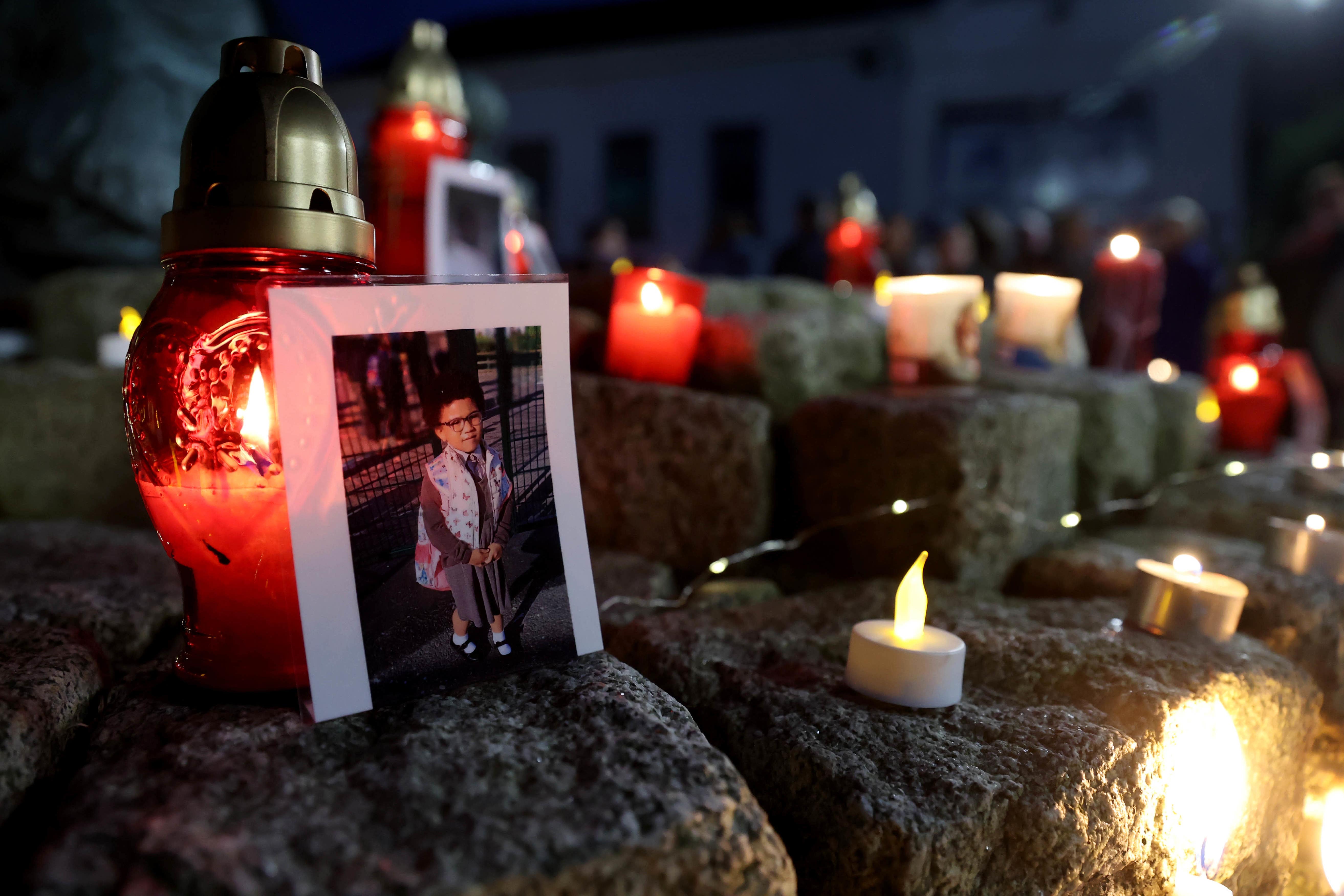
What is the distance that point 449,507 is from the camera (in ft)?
2.39

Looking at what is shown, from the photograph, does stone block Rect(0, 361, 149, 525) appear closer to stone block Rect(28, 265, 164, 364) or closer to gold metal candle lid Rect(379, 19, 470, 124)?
stone block Rect(28, 265, 164, 364)

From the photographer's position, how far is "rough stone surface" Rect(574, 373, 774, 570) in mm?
1404

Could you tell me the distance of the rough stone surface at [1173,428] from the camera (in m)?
2.02

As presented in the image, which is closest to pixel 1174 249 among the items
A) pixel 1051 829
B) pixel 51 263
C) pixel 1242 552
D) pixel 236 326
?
pixel 1242 552

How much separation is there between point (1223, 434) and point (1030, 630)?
5.32ft

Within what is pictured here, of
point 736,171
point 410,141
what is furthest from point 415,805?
point 736,171

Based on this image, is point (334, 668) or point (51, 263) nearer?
point (334, 668)

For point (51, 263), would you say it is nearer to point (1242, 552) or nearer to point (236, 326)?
point (236, 326)

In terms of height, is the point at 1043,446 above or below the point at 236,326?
below

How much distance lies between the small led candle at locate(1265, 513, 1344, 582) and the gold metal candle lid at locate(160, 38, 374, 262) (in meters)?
1.55

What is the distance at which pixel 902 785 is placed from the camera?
2.54ft

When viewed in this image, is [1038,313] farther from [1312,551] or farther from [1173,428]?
[1312,551]

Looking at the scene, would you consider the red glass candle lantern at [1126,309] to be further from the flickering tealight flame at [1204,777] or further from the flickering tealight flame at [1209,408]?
the flickering tealight flame at [1204,777]

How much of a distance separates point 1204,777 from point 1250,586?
20.9 inches
